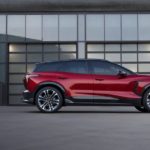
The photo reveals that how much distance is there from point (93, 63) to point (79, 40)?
9851mm

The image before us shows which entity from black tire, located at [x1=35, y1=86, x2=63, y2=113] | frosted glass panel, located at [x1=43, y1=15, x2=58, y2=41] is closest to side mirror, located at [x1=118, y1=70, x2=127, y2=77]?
black tire, located at [x1=35, y1=86, x2=63, y2=113]

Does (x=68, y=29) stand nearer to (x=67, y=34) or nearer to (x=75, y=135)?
(x=67, y=34)

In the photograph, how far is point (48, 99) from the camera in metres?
16.8

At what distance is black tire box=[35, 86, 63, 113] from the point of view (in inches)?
658

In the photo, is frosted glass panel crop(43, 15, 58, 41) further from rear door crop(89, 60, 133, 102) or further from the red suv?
rear door crop(89, 60, 133, 102)

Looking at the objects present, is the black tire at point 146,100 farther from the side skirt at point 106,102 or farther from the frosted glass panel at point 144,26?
the frosted glass panel at point 144,26

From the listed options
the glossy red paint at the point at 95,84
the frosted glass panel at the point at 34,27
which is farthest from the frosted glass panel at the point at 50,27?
the glossy red paint at the point at 95,84

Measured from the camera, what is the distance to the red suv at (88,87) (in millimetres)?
16688

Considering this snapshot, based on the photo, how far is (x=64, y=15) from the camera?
2720 cm

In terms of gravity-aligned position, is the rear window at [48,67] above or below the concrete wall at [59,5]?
below

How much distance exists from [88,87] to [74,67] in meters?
0.76

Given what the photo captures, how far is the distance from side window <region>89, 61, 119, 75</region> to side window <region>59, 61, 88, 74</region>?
8.6 inches

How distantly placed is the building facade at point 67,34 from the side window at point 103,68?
9.87m

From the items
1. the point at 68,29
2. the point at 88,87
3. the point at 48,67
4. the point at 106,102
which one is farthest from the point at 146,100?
the point at 68,29
